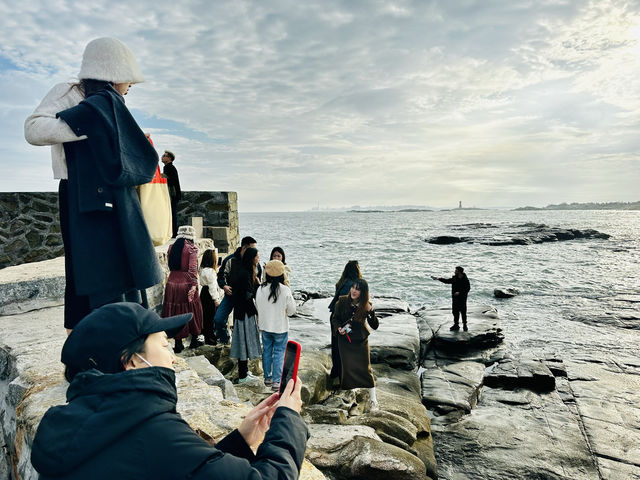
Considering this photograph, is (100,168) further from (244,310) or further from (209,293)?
(209,293)

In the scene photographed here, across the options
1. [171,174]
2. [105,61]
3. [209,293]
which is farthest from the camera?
[171,174]

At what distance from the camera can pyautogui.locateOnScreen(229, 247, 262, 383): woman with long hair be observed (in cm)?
578

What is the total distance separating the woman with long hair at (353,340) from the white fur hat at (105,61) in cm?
449

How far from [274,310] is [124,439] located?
4553 mm

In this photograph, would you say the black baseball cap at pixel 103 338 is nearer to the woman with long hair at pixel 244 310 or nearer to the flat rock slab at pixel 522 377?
the woman with long hair at pixel 244 310

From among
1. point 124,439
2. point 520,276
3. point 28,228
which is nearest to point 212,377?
point 124,439

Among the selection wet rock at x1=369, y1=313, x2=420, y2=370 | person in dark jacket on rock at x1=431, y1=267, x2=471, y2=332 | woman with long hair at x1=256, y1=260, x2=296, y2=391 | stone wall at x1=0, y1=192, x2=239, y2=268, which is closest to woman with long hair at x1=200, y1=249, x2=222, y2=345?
woman with long hair at x1=256, y1=260, x2=296, y2=391

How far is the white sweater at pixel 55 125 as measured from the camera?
1.82 m

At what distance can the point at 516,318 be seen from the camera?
15.8m

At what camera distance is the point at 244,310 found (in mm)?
5832

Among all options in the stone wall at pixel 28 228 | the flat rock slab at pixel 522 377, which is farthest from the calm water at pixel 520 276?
the stone wall at pixel 28 228

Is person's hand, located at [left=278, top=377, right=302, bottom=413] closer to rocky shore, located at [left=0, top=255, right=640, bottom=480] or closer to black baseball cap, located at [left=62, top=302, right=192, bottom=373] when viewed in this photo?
black baseball cap, located at [left=62, top=302, right=192, bottom=373]

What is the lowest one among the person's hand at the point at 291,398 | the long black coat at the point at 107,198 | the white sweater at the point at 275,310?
the white sweater at the point at 275,310

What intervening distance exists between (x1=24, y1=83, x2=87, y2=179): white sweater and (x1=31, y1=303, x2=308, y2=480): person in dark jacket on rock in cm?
97
